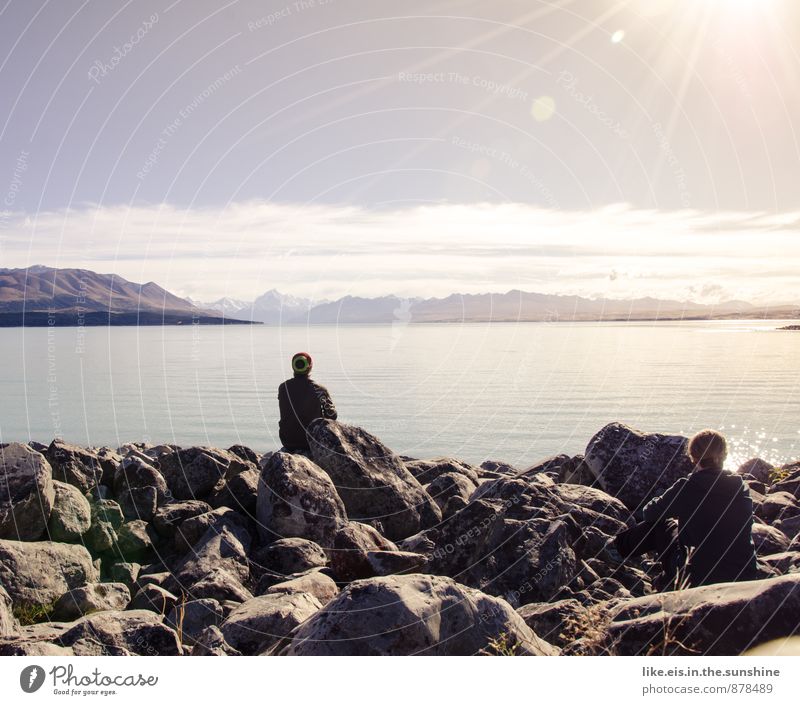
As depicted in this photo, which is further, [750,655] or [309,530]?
[309,530]

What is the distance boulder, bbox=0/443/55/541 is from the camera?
11.4 meters

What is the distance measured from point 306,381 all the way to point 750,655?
11258mm

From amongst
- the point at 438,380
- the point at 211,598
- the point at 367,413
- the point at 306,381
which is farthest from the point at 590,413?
the point at 211,598

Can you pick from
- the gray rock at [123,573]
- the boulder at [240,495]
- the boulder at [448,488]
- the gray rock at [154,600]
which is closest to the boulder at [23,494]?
the gray rock at [123,573]

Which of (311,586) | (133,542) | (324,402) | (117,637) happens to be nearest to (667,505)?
(311,586)

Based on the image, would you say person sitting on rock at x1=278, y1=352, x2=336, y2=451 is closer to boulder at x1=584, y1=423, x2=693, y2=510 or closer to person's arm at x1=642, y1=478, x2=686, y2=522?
boulder at x1=584, y1=423, x2=693, y2=510

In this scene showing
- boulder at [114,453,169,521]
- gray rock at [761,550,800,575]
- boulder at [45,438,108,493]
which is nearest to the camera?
gray rock at [761,550,800,575]

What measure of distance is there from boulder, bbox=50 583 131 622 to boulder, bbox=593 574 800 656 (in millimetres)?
6683

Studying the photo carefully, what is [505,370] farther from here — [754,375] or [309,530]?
[309,530]

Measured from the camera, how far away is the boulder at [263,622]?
852 centimetres

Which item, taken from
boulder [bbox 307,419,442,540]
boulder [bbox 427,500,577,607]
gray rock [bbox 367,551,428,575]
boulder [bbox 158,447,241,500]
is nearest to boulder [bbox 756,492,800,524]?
boulder [bbox 427,500,577,607]

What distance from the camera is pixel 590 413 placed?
42156mm

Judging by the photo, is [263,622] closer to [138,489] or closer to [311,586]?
[311,586]

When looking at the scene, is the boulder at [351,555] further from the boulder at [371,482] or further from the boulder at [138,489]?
the boulder at [138,489]
